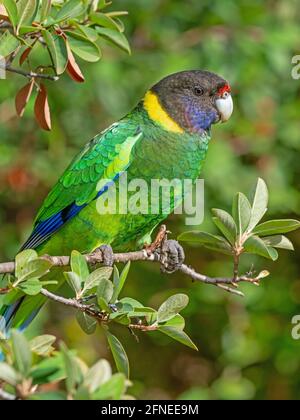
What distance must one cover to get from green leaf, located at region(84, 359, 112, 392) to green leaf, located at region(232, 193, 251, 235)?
2.03 feet

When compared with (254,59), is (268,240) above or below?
below

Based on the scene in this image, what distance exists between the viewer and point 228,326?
145 inches

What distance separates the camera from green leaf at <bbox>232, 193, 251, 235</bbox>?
183 cm

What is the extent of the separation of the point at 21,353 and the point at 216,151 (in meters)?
2.26

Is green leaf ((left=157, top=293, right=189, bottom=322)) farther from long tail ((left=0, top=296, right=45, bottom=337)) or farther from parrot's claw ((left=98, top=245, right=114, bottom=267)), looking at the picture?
long tail ((left=0, top=296, right=45, bottom=337))

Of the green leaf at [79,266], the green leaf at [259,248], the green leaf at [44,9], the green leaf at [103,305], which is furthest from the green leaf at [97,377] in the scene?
the green leaf at [44,9]

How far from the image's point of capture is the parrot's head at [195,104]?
8.58ft

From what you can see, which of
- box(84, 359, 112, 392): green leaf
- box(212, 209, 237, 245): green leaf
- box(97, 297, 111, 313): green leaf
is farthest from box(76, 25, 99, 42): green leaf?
box(84, 359, 112, 392): green leaf

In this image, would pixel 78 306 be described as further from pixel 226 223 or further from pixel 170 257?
pixel 170 257

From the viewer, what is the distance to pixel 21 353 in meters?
1.28

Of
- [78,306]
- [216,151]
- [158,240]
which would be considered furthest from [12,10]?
[216,151]

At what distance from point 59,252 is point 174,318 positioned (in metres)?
0.88
